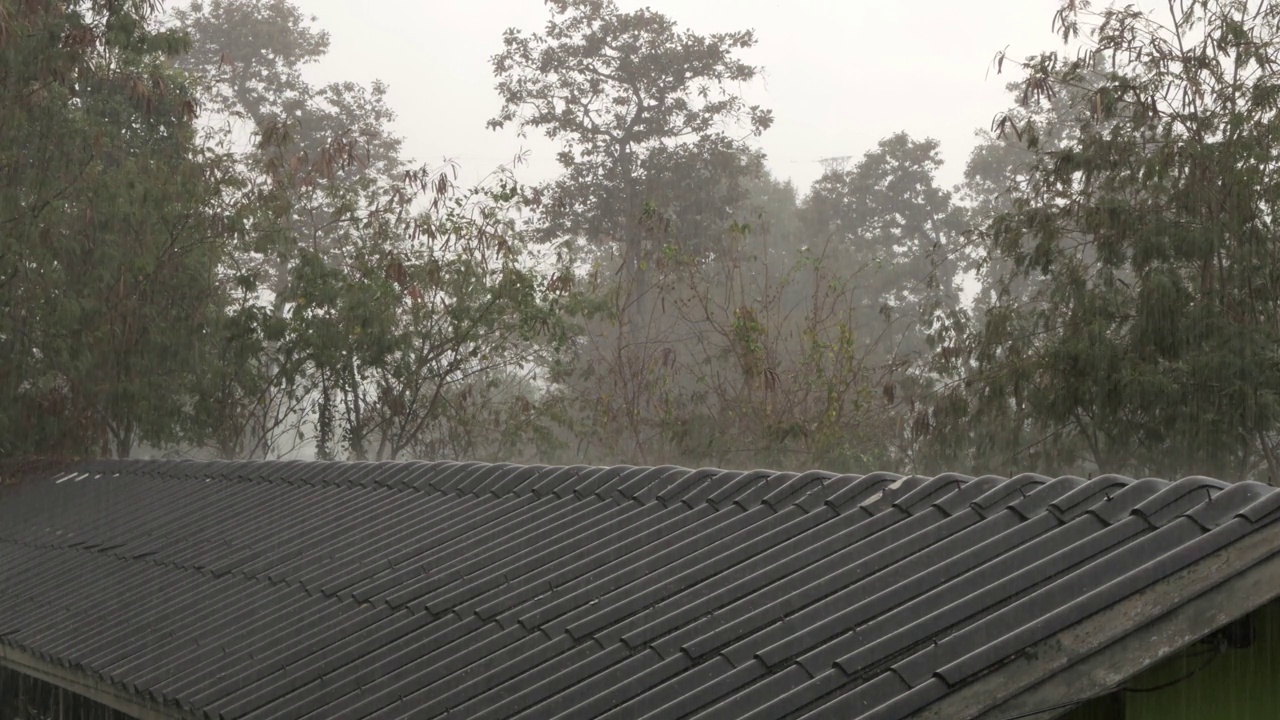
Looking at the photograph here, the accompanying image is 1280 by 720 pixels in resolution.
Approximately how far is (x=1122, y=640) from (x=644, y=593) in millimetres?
1881

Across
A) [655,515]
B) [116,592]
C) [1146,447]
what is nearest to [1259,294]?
[1146,447]

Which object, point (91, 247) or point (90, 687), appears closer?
point (90, 687)

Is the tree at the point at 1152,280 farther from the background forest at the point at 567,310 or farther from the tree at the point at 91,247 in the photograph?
the tree at the point at 91,247

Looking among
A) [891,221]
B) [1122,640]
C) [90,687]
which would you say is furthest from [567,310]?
[891,221]

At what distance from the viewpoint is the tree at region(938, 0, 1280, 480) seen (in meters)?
13.2

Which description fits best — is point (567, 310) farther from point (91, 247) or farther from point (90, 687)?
point (90, 687)

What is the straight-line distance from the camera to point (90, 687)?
568cm

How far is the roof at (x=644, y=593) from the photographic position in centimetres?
299

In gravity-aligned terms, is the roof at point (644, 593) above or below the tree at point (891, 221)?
below

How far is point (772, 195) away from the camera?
146 ft

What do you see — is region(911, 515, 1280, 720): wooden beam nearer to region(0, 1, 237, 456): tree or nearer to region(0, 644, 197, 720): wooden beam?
region(0, 644, 197, 720): wooden beam

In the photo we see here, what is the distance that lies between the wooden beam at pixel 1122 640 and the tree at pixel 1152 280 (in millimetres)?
10851

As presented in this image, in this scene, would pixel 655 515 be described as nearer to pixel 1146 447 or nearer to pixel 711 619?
pixel 711 619

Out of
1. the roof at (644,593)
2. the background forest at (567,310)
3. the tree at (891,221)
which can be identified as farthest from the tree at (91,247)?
the tree at (891,221)
